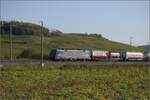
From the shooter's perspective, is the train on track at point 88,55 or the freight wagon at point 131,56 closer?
the train on track at point 88,55

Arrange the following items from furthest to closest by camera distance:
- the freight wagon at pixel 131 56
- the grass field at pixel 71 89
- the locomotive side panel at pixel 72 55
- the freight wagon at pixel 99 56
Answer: the freight wagon at pixel 131 56
the freight wagon at pixel 99 56
the locomotive side panel at pixel 72 55
the grass field at pixel 71 89

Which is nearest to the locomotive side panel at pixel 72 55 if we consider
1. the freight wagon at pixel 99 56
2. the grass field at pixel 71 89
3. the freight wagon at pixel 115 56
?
the freight wagon at pixel 99 56

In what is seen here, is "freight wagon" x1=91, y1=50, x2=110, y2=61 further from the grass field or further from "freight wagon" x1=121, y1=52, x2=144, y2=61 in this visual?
the grass field

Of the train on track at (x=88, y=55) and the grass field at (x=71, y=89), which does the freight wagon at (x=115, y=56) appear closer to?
the train on track at (x=88, y=55)

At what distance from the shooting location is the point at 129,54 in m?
76.5

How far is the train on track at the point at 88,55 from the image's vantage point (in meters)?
67.2

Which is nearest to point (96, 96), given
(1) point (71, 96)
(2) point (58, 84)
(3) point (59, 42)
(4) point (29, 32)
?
(1) point (71, 96)

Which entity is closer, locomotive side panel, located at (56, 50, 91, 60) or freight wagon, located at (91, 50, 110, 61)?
locomotive side panel, located at (56, 50, 91, 60)

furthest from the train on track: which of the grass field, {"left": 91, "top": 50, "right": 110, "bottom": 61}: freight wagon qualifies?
the grass field

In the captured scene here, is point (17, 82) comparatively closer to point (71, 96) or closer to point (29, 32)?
point (71, 96)

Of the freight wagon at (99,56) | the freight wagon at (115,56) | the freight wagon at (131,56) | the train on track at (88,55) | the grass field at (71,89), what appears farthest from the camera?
the freight wagon at (131,56)

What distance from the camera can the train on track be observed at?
67.2 metres

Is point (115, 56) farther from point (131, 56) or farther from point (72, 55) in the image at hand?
point (72, 55)

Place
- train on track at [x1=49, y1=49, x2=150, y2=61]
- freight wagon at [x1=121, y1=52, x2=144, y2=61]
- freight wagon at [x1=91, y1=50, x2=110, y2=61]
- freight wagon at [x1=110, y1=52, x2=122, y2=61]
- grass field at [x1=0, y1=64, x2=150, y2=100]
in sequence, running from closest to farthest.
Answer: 1. grass field at [x1=0, y1=64, x2=150, y2=100]
2. train on track at [x1=49, y1=49, x2=150, y2=61]
3. freight wagon at [x1=91, y1=50, x2=110, y2=61]
4. freight wagon at [x1=110, y1=52, x2=122, y2=61]
5. freight wagon at [x1=121, y1=52, x2=144, y2=61]
